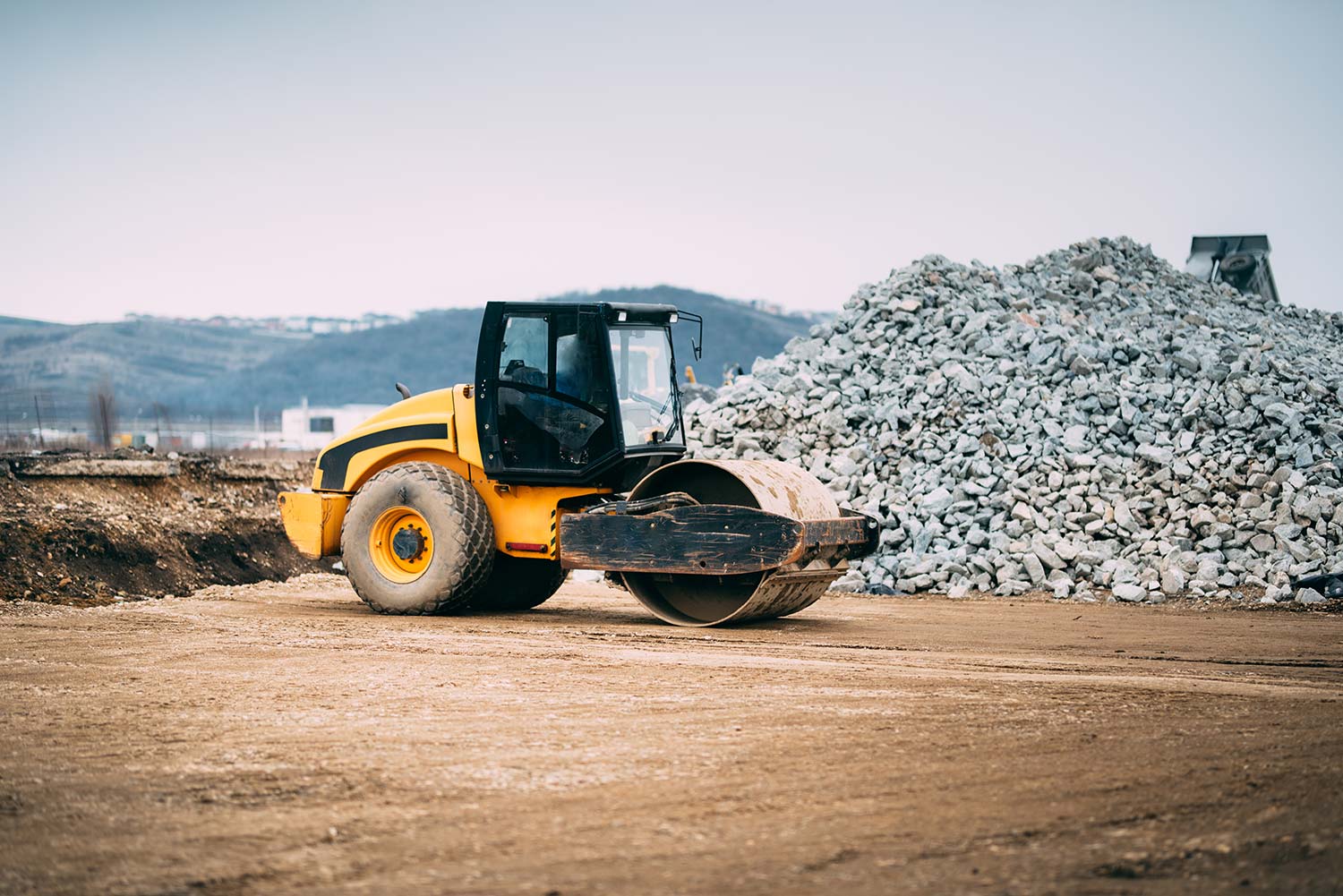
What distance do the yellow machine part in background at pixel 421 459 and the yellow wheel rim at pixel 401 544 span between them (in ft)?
1.56

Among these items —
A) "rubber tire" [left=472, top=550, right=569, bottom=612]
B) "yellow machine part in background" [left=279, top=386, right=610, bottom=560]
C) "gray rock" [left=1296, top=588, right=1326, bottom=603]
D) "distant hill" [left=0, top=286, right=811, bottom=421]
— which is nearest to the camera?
"yellow machine part in background" [left=279, top=386, right=610, bottom=560]

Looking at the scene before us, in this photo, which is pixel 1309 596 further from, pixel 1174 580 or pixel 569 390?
pixel 569 390

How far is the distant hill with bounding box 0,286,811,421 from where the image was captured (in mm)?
103188

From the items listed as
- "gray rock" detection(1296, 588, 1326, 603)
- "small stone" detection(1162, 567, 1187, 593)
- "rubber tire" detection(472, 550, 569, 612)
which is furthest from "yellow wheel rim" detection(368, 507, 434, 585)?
"gray rock" detection(1296, 588, 1326, 603)

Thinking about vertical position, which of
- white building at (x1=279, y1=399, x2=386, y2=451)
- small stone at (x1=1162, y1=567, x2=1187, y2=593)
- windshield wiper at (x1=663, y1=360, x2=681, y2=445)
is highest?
white building at (x1=279, y1=399, x2=386, y2=451)

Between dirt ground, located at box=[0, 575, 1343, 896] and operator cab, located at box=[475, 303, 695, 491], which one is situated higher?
operator cab, located at box=[475, 303, 695, 491]

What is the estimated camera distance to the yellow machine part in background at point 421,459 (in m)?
9.83

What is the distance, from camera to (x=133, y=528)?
13492 mm

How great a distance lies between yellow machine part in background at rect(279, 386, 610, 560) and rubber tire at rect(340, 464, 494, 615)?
20 centimetres

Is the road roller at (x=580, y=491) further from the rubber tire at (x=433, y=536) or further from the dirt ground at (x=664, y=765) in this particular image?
the dirt ground at (x=664, y=765)

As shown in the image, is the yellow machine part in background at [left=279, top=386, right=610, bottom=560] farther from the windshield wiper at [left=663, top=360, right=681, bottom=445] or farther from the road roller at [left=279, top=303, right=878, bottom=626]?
the windshield wiper at [left=663, top=360, right=681, bottom=445]

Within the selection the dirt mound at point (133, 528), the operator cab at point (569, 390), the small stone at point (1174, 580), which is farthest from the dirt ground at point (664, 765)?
the dirt mound at point (133, 528)

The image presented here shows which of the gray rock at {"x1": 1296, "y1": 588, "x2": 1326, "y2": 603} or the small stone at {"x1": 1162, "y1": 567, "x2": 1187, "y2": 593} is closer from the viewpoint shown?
the gray rock at {"x1": 1296, "y1": 588, "x2": 1326, "y2": 603}

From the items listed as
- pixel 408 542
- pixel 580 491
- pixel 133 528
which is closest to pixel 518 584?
pixel 408 542
